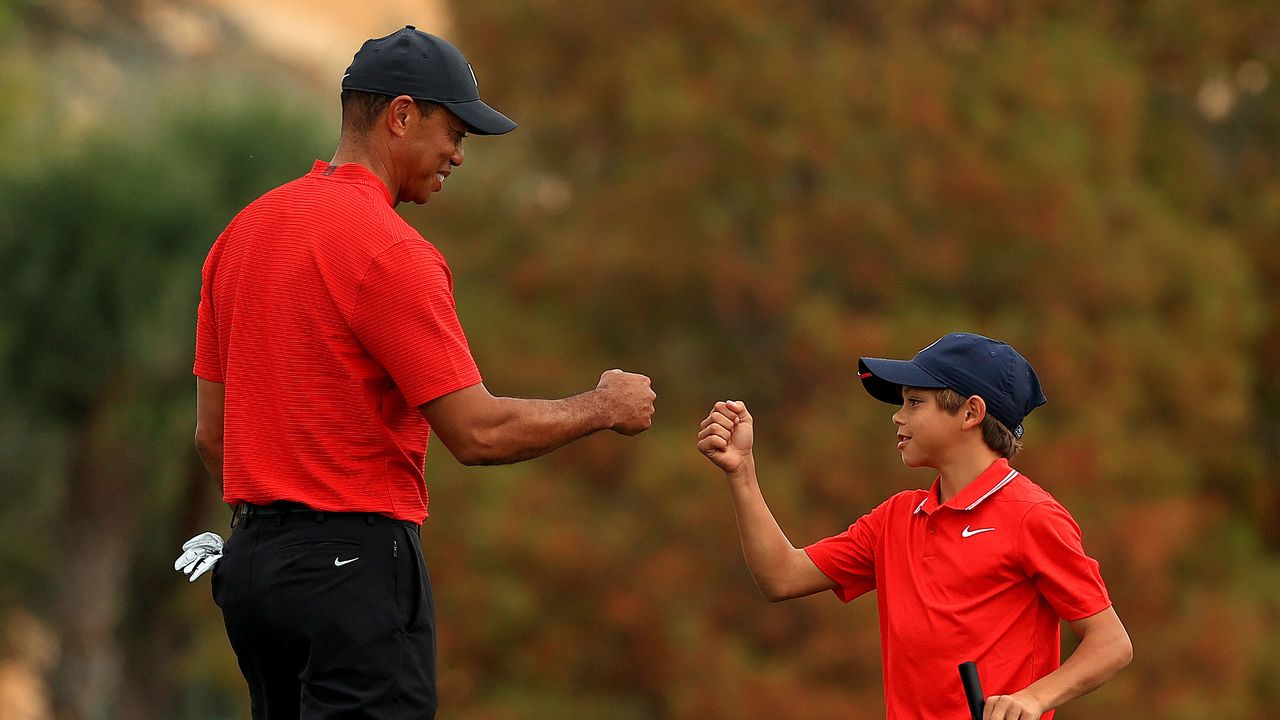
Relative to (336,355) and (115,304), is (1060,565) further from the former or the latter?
(115,304)

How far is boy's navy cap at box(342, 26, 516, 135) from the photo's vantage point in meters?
3.83

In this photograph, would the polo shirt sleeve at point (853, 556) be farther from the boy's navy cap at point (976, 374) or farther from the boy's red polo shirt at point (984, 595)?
the boy's navy cap at point (976, 374)

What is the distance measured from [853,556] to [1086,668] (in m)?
0.69

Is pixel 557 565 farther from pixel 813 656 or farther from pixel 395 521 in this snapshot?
pixel 395 521

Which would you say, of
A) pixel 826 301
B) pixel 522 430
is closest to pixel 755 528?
pixel 522 430

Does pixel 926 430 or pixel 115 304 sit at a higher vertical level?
pixel 926 430

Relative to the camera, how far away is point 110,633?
70.1 feet

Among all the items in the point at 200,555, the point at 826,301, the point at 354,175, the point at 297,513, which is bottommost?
the point at 826,301

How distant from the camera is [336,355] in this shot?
3.59 metres

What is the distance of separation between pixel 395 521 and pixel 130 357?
17.9 m

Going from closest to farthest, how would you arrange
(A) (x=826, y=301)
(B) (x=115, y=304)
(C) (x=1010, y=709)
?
(C) (x=1010, y=709), (A) (x=826, y=301), (B) (x=115, y=304)

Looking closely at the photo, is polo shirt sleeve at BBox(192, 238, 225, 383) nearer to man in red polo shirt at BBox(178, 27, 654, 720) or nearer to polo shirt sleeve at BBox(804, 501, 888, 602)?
man in red polo shirt at BBox(178, 27, 654, 720)

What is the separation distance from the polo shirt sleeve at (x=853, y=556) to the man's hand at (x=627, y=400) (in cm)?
59

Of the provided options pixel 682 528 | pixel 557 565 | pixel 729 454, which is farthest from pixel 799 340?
pixel 729 454
